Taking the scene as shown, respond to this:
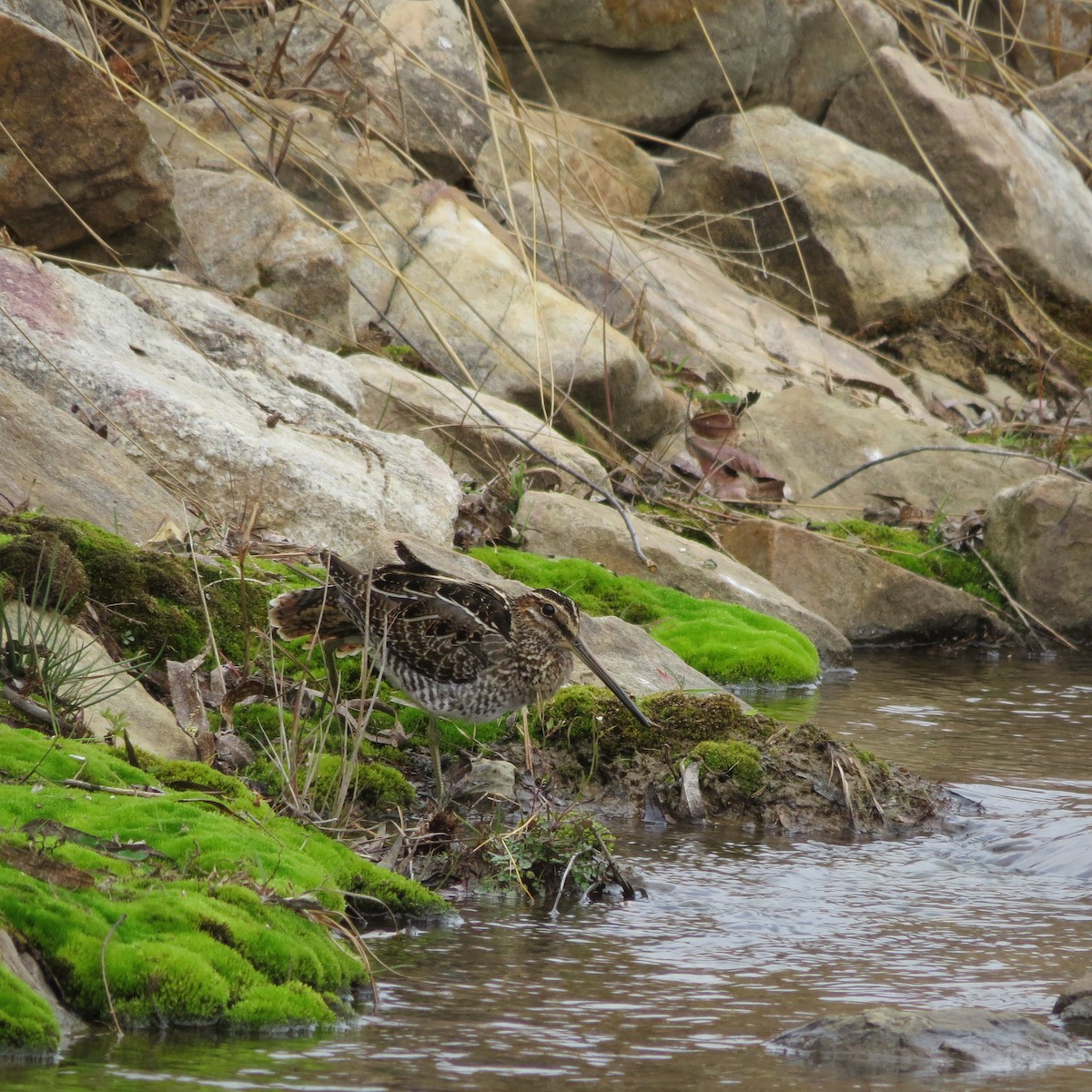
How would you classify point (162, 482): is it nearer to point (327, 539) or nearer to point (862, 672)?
point (327, 539)

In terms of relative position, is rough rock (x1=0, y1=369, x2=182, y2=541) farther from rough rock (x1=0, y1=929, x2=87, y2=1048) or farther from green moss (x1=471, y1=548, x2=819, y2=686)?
rough rock (x1=0, y1=929, x2=87, y2=1048)

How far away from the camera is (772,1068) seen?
404 centimetres

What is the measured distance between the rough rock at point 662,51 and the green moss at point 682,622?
8095 mm

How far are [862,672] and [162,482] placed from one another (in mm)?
4762

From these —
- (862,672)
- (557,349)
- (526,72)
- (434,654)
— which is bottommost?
(862,672)

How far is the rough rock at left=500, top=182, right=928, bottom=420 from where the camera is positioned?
14.1 m

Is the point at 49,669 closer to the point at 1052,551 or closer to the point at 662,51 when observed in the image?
the point at 1052,551

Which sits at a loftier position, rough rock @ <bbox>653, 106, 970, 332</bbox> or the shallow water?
rough rock @ <bbox>653, 106, 970, 332</bbox>

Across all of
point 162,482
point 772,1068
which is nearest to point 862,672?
point 162,482

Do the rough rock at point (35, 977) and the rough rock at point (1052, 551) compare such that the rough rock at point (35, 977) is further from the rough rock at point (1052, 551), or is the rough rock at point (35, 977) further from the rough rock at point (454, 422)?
the rough rock at point (1052, 551)

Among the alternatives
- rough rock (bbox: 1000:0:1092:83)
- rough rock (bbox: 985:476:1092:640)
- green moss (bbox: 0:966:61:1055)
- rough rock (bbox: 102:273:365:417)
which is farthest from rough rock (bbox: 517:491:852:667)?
rough rock (bbox: 1000:0:1092:83)

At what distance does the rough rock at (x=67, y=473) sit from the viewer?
711cm

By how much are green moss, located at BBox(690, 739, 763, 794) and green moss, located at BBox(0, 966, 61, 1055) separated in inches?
147

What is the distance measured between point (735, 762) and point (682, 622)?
2540 mm
